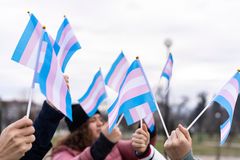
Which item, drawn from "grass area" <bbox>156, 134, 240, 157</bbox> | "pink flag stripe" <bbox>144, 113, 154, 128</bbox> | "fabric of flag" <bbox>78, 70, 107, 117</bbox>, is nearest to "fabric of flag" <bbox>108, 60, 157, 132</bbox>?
"pink flag stripe" <bbox>144, 113, 154, 128</bbox>

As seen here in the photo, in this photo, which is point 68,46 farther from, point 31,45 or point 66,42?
point 31,45

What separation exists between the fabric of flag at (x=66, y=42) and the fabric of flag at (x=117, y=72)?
0.75 m

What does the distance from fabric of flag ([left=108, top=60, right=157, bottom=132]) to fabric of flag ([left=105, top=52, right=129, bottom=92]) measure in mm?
838

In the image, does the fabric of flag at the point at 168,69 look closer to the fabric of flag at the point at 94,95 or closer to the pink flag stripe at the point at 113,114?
the pink flag stripe at the point at 113,114

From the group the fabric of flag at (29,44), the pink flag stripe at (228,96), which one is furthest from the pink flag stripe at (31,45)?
the pink flag stripe at (228,96)

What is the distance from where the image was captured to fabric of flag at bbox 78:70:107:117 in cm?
454

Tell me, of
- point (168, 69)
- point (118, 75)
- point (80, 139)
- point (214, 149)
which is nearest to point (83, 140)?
point (80, 139)

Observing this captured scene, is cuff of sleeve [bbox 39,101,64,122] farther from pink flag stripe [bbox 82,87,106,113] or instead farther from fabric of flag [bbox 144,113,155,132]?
pink flag stripe [bbox 82,87,106,113]

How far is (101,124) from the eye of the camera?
181 inches

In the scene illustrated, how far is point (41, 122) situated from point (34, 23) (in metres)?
0.61

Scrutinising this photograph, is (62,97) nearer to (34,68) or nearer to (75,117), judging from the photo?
(34,68)

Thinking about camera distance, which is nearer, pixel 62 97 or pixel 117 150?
pixel 62 97

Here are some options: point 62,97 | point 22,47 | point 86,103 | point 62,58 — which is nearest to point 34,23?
point 22,47

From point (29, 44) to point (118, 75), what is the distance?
1.81 m
